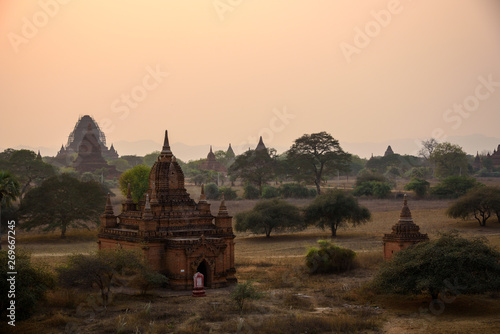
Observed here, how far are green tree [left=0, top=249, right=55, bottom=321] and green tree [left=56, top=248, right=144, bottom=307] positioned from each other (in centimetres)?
156

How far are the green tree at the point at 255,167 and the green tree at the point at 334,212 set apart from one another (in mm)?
40016

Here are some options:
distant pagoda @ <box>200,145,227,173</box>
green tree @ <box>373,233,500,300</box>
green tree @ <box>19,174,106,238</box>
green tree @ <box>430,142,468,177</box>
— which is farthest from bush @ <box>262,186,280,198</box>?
green tree @ <box>373,233,500,300</box>

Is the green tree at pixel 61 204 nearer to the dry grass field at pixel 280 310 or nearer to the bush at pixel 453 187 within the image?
the dry grass field at pixel 280 310

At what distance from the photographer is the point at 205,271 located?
3369 cm

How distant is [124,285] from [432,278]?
1526 centimetres

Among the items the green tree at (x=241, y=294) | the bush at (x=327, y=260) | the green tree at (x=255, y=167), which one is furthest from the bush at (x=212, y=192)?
the green tree at (x=241, y=294)

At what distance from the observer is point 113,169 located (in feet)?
441

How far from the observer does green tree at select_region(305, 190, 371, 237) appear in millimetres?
57969

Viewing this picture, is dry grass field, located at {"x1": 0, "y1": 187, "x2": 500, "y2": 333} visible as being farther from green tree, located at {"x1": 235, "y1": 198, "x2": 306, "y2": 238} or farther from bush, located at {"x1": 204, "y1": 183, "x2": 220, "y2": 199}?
bush, located at {"x1": 204, "y1": 183, "x2": 220, "y2": 199}

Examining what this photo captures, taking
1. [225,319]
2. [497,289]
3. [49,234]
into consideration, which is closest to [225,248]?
[225,319]

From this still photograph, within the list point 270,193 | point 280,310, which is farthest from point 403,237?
point 270,193

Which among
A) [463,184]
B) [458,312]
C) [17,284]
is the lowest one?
[458,312]

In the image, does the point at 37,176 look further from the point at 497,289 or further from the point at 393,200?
the point at 497,289

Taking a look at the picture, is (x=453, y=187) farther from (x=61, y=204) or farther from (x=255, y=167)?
(x=61, y=204)
